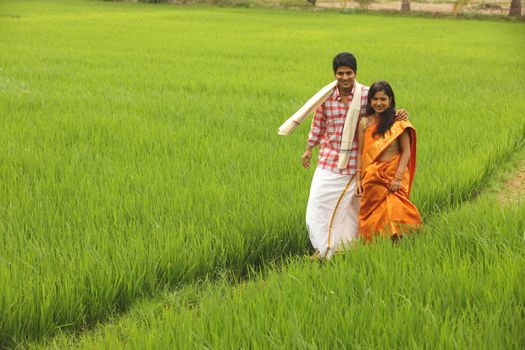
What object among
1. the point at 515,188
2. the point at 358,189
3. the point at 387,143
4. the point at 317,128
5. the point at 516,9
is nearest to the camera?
the point at 387,143

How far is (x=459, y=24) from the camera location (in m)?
23.2

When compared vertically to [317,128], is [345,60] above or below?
above

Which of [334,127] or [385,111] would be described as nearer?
[385,111]

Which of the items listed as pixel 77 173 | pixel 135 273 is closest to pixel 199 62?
pixel 77 173

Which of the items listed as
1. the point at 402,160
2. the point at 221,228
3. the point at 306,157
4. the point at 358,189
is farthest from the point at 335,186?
the point at 221,228

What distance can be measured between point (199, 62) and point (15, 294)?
8.56m

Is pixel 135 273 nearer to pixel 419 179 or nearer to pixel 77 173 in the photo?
pixel 77 173

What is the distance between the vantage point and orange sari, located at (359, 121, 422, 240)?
2.61 metres

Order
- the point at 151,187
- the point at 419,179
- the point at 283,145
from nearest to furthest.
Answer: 1. the point at 151,187
2. the point at 419,179
3. the point at 283,145

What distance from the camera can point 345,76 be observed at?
8.70 feet

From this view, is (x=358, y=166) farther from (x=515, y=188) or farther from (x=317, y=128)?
(x=515, y=188)

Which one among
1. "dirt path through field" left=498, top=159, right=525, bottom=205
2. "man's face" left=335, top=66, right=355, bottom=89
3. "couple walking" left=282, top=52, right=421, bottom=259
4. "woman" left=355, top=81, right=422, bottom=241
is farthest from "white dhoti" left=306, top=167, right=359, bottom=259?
"dirt path through field" left=498, top=159, right=525, bottom=205

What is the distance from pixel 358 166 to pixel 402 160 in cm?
24

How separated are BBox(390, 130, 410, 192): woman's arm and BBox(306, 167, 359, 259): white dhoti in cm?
26
